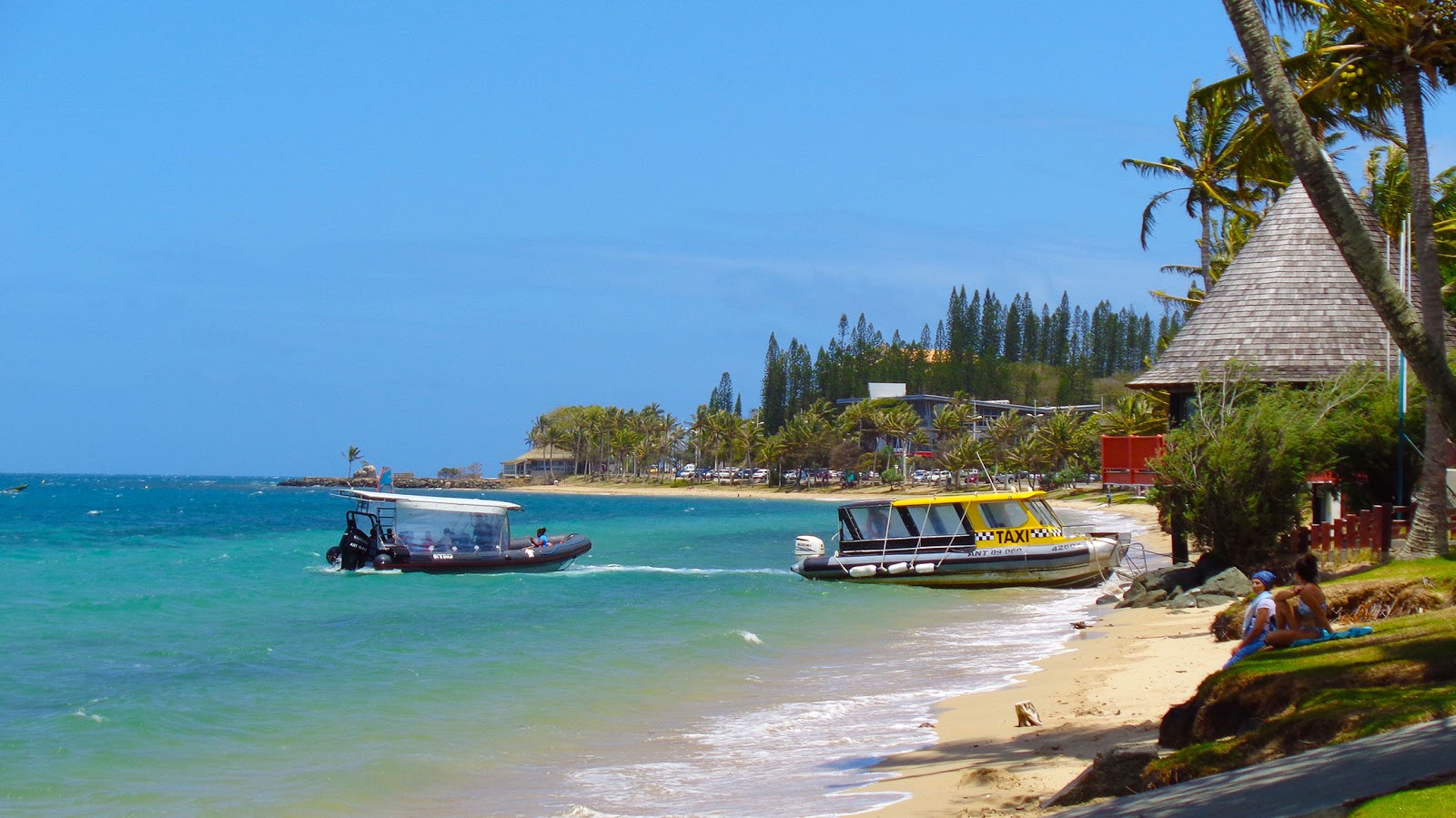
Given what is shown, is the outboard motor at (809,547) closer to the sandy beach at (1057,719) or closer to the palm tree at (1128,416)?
the sandy beach at (1057,719)

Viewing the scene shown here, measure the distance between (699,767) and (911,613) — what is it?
513 inches

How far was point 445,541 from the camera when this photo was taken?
32.3 metres

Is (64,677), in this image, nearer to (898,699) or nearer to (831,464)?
(898,699)

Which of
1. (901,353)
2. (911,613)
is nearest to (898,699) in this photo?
(911,613)

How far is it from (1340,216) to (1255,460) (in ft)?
38.7

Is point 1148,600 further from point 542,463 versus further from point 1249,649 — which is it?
point 542,463

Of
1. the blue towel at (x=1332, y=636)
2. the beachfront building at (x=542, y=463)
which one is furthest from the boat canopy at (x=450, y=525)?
the beachfront building at (x=542, y=463)

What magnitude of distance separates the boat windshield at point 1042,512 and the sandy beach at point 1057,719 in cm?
875

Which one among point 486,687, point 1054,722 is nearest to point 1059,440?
point 486,687

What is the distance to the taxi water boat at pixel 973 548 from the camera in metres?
27.5

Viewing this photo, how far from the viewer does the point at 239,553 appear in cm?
4669

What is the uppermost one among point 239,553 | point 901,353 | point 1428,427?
point 901,353

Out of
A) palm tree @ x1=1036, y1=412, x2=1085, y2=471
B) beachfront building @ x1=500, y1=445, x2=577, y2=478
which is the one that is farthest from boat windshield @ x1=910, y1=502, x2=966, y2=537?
beachfront building @ x1=500, y1=445, x2=577, y2=478

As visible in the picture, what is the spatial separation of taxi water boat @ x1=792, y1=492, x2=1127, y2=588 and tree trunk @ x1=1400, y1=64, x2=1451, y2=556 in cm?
1122
